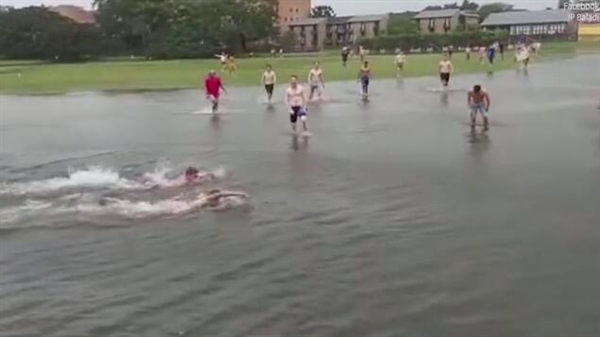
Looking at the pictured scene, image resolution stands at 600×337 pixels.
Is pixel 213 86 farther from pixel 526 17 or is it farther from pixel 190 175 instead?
pixel 526 17

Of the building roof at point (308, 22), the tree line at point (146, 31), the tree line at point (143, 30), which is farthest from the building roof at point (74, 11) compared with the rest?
the tree line at point (143, 30)

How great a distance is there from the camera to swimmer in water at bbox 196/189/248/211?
15.0m

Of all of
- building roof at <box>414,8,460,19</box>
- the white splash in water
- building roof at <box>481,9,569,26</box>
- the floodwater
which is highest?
building roof at <box>414,8,460,19</box>

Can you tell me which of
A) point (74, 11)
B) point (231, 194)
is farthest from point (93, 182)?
point (74, 11)

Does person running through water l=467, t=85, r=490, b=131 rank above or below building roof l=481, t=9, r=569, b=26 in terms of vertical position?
below

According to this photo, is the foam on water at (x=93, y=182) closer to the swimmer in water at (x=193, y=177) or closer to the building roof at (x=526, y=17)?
the swimmer in water at (x=193, y=177)

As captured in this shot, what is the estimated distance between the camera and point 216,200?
15.2 m

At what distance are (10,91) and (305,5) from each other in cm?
11089

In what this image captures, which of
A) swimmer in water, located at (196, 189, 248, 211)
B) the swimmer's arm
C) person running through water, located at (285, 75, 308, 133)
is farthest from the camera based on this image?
person running through water, located at (285, 75, 308, 133)

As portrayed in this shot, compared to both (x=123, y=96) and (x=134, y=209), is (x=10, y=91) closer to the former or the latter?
(x=123, y=96)

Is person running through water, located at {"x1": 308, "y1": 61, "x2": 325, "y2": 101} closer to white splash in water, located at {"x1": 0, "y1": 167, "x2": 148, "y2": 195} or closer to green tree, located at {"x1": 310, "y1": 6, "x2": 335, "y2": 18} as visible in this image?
white splash in water, located at {"x1": 0, "y1": 167, "x2": 148, "y2": 195}

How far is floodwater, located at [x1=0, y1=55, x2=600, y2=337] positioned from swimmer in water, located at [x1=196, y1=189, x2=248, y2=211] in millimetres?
397

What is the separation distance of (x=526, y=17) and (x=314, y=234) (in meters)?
124

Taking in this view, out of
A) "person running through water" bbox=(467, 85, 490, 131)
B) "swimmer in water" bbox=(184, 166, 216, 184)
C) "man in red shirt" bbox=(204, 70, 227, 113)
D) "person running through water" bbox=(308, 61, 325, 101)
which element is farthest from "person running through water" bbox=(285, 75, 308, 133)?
"person running through water" bbox=(308, 61, 325, 101)
